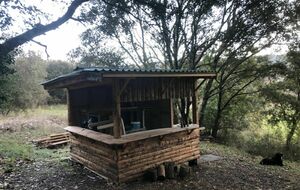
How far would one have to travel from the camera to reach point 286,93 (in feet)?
41.0

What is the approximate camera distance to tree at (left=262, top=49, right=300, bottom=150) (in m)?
12.0

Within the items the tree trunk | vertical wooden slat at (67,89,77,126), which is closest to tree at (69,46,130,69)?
vertical wooden slat at (67,89,77,126)

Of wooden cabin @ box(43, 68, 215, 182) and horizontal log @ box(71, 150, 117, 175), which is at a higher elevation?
wooden cabin @ box(43, 68, 215, 182)

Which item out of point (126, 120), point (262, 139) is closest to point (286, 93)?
point (262, 139)

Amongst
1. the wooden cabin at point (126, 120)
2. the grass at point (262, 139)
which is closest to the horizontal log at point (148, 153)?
the wooden cabin at point (126, 120)

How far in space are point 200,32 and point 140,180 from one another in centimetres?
706

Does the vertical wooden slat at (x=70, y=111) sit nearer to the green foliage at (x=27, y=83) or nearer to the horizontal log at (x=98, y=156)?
the horizontal log at (x=98, y=156)

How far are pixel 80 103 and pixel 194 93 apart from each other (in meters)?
3.44

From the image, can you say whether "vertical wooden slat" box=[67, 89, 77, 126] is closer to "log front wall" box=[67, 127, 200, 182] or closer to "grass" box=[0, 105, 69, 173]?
"log front wall" box=[67, 127, 200, 182]

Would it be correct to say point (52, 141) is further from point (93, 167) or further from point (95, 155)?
point (95, 155)

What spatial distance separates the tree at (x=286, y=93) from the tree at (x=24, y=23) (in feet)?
29.5

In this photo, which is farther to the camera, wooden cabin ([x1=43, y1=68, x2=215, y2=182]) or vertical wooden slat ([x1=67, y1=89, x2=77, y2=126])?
vertical wooden slat ([x1=67, y1=89, x2=77, y2=126])

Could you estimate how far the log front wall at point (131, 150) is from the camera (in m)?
6.22

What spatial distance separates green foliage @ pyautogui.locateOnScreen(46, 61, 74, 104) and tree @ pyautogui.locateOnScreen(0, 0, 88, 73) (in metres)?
13.4
